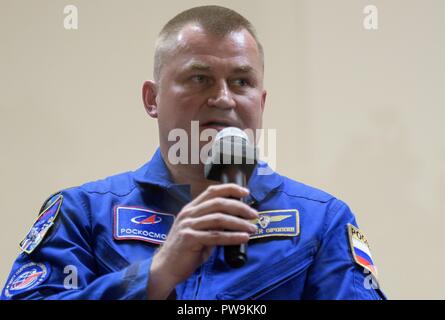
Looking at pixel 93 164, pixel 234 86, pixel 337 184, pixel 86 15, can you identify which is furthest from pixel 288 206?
pixel 86 15

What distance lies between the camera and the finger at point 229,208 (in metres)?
1.12

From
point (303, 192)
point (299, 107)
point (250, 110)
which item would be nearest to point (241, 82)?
point (250, 110)

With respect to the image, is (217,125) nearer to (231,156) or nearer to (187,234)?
(231,156)

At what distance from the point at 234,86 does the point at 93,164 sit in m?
0.97

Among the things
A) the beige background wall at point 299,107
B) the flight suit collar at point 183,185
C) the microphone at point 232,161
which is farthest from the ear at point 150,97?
the beige background wall at point 299,107

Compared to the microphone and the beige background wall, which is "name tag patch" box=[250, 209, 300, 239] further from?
the beige background wall

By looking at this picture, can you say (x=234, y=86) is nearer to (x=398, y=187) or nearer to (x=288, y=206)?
(x=288, y=206)

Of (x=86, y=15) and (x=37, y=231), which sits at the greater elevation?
(x=86, y=15)

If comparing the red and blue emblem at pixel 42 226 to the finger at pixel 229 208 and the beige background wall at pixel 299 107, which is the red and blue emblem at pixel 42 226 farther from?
the beige background wall at pixel 299 107

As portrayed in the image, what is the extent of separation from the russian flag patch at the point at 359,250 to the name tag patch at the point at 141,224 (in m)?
0.42

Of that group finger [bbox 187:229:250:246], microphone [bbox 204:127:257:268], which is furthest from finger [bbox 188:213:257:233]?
microphone [bbox 204:127:257:268]

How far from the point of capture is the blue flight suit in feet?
4.64

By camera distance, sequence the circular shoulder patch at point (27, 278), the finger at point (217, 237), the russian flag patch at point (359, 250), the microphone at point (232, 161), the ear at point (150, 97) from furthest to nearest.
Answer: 1. the ear at point (150, 97)
2. the russian flag patch at point (359, 250)
3. the circular shoulder patch at point (27, 278)
4. the microphone at point (232, 161)
5. the finger at point (217, 237)
